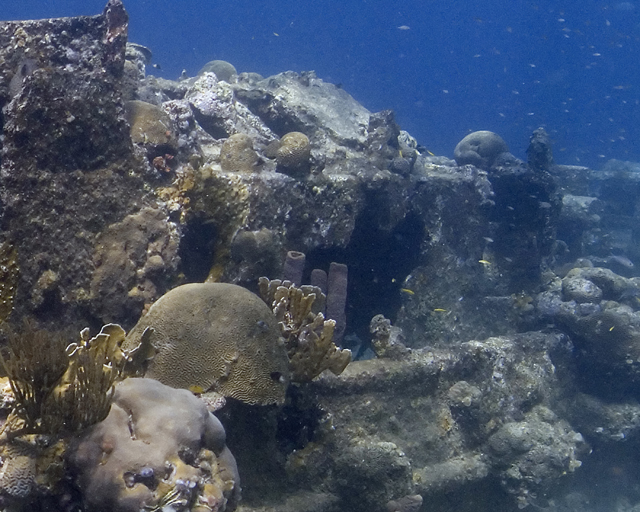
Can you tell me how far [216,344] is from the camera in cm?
424

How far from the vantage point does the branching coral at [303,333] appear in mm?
5082

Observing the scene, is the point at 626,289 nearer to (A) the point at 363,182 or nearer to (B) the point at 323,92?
(A) the point at 363,182

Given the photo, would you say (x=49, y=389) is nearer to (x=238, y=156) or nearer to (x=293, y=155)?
(x=238, y=156)

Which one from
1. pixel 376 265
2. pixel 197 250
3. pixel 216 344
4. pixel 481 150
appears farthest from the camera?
pixel 481 150

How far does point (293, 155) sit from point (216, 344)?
431 cm

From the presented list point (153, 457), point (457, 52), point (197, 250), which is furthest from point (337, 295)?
point (457, 52)

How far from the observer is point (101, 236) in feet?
16.2

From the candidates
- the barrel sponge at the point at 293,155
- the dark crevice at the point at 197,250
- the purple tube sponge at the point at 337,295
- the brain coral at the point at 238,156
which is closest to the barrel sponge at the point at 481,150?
the barrel sponge at the point at 293,155

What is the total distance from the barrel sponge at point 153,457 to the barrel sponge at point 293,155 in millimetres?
5054

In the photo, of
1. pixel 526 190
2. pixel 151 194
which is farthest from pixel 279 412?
pixel 526 190

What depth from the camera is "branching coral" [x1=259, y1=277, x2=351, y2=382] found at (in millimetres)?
5082

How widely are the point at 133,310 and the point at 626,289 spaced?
41.8 feet

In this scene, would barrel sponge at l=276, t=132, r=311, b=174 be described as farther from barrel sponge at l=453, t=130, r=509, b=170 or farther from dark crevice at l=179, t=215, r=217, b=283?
barrel sponge at l=453, t=130, r=509, b=170

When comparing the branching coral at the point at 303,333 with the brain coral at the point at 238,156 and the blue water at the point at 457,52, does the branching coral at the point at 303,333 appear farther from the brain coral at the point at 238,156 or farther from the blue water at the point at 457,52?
the blue water at the point at 457,52
